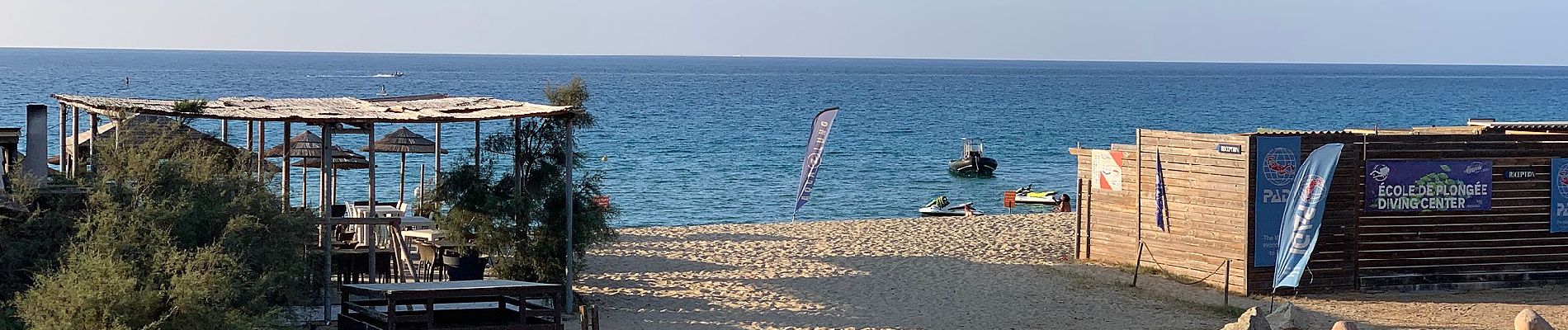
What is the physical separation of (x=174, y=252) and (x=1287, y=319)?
8.25 m

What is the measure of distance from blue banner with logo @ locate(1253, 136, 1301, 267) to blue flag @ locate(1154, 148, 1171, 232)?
1181 mm

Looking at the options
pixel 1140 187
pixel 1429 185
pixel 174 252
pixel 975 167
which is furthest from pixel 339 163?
pixel 975 167

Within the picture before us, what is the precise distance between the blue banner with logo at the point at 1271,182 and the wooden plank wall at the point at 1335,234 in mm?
69

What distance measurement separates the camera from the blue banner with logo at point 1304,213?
14578 mm

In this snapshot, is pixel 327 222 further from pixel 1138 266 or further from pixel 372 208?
pixel 1138 266

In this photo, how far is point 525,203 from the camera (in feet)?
44.5

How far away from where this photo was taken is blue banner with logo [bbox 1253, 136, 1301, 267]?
14.8m

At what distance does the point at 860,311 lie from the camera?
13977 millimetres

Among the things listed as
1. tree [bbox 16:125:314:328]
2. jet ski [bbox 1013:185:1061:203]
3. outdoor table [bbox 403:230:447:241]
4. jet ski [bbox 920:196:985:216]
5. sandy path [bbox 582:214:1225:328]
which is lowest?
jet ski [bbox 920:196:985:216]

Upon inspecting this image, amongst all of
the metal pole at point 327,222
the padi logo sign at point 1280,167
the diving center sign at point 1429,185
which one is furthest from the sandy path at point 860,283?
the diving center sign at point 1429,185

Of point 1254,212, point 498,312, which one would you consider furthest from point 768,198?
point 498,312

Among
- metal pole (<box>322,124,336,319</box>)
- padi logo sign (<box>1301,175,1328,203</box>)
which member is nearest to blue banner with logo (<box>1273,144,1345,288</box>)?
padi logo sign (<box>1301,175,1328,203</box>)

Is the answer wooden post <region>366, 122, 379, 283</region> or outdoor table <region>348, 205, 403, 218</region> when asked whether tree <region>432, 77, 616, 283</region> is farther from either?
outdoor table <region>348, 205, 403, 218</region>

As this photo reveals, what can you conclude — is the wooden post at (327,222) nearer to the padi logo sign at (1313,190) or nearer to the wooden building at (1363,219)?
the wooden building at (1363,219)
